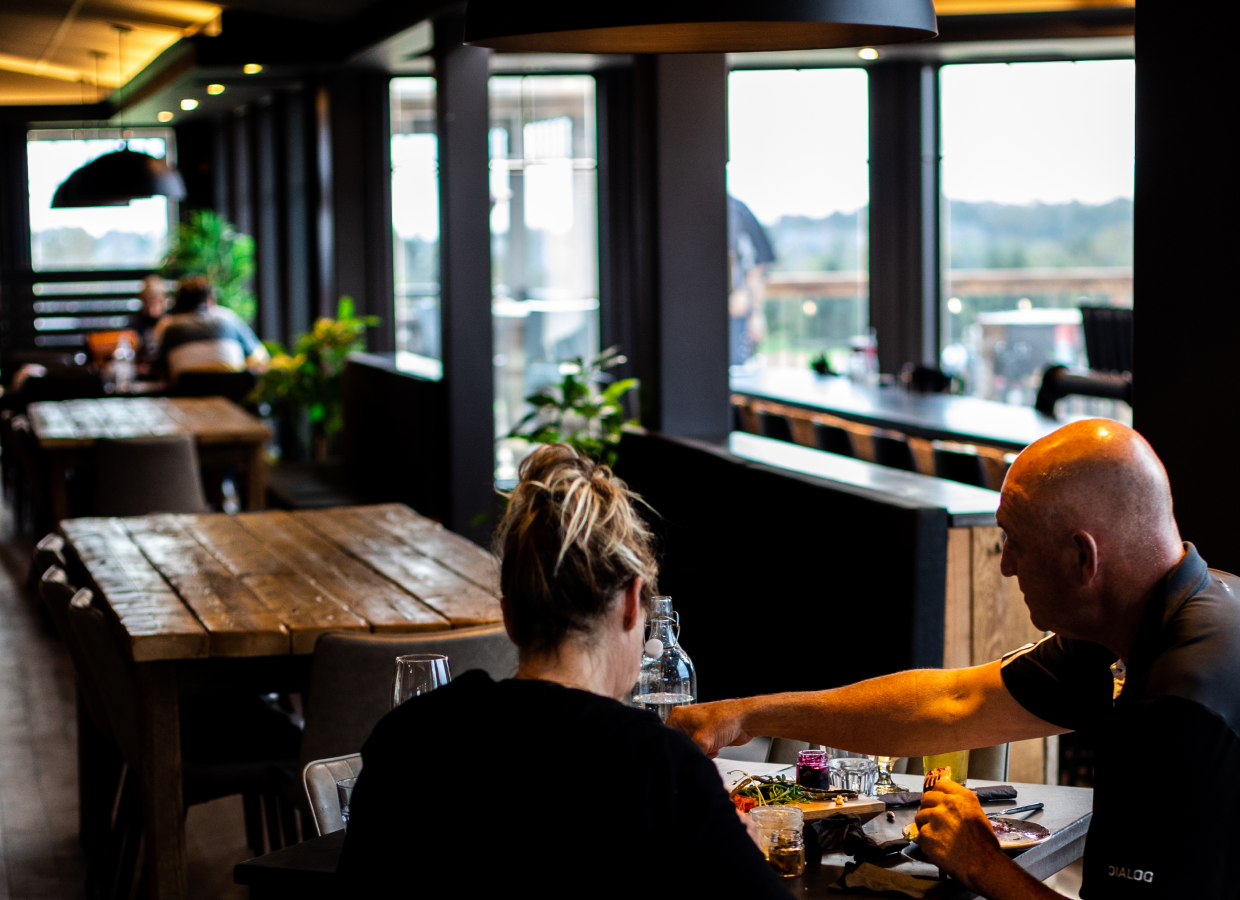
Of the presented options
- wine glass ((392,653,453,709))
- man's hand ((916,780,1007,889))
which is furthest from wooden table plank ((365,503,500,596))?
man's hand ((916,780,1007,889))

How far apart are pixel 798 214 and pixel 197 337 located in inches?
167

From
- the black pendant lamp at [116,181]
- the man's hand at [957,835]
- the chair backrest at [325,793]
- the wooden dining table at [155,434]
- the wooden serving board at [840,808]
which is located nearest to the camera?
the man's hand at [957,835]

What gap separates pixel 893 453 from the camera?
5.15 metres

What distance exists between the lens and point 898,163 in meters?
9.75

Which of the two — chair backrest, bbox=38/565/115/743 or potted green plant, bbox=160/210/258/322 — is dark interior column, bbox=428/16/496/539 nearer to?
chair backrest, bbox=38/565/115/743

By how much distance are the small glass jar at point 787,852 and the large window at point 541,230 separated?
27.2 feet

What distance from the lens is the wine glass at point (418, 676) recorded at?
213 centimetres

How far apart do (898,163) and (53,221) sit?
9.99m

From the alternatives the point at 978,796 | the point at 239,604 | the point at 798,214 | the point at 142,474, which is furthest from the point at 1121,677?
the point at 798,214

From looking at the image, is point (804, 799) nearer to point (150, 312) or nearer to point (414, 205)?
point (414, 205)

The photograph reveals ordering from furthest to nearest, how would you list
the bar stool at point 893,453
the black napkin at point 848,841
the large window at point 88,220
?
the large window at point 88,220
the bar stool at point 893,453
the black napkin at point 848,841

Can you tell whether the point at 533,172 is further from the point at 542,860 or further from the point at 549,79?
the point at 542,860

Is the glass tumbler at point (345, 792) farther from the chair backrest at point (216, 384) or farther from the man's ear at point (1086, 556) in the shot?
the chair backrest at point (216, 384)

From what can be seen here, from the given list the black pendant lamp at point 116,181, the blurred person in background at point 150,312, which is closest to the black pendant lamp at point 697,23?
the black pendant lamp at point 116,181
